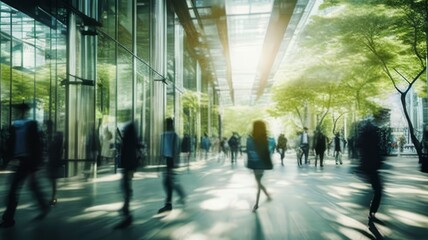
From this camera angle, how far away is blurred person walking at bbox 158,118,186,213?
7.22m

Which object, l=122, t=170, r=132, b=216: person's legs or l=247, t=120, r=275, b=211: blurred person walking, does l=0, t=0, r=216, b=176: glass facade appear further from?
l=247, t=120, r=275, b=211: blurred person walking

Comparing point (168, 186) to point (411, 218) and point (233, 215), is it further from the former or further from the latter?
point (411, 218)

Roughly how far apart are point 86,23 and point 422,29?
11.4 meters

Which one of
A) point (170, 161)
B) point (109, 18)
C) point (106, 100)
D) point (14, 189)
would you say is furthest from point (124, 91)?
point (14, 189)

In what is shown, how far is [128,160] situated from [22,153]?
1568 mm

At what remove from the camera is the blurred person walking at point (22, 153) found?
19.5ft

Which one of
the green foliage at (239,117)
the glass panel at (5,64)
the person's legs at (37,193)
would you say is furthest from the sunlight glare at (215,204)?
the green foliage at (239,117)

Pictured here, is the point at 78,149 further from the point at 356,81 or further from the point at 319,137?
the point at 356,81

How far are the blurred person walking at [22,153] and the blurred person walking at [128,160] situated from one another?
50.2 inches

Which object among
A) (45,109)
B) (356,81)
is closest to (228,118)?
(356,81)

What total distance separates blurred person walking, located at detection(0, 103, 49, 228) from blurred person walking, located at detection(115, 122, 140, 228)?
1.28 m

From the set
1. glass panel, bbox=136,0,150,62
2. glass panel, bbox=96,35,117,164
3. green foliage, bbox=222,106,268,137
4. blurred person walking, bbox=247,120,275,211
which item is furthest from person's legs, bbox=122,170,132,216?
green foliage, bbox=222,106,268,137

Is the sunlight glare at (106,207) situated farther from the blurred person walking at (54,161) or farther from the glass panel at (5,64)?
the glass panel at (5,64)

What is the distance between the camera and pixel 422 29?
14.5m
